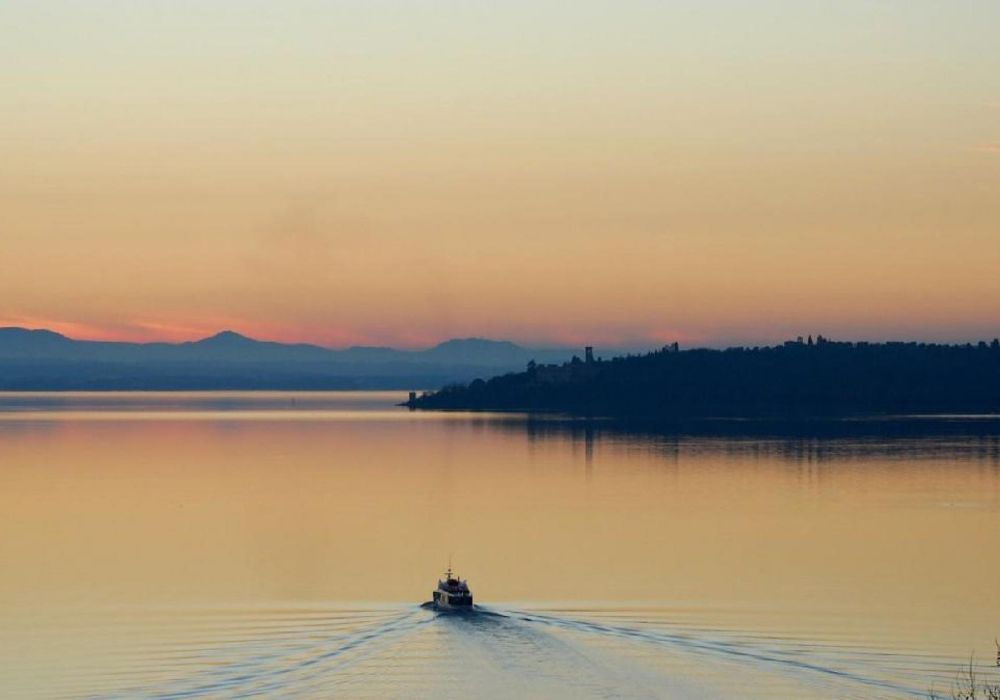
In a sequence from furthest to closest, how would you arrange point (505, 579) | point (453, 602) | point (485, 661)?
1. point (505, 579)
2. point (453, 602)
3. point (485, 661)

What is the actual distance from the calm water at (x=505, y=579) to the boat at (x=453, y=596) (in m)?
0.75

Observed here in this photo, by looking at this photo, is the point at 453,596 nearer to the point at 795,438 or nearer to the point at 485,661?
the point at 485,661

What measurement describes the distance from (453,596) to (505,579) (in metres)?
5.96

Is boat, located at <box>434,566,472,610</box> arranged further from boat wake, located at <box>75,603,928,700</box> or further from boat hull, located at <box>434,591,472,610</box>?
boat wake, located at <box>75,603,928,700</box>

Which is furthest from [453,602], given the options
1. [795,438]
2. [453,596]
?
[795,438]

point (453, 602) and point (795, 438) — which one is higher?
point (795, 438)

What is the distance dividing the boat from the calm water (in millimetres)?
748

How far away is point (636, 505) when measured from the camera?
69875 mm

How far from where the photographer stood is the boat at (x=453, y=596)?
41562 millimetres

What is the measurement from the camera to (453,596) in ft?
137

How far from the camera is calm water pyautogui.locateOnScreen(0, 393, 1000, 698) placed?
34188 mm

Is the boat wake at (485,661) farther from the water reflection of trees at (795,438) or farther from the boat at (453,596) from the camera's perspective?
the water reflection of trees at (795,438)

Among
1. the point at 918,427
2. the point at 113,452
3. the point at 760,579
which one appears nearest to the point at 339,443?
the point at 113,452

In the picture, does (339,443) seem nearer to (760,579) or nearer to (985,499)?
(985,499)
